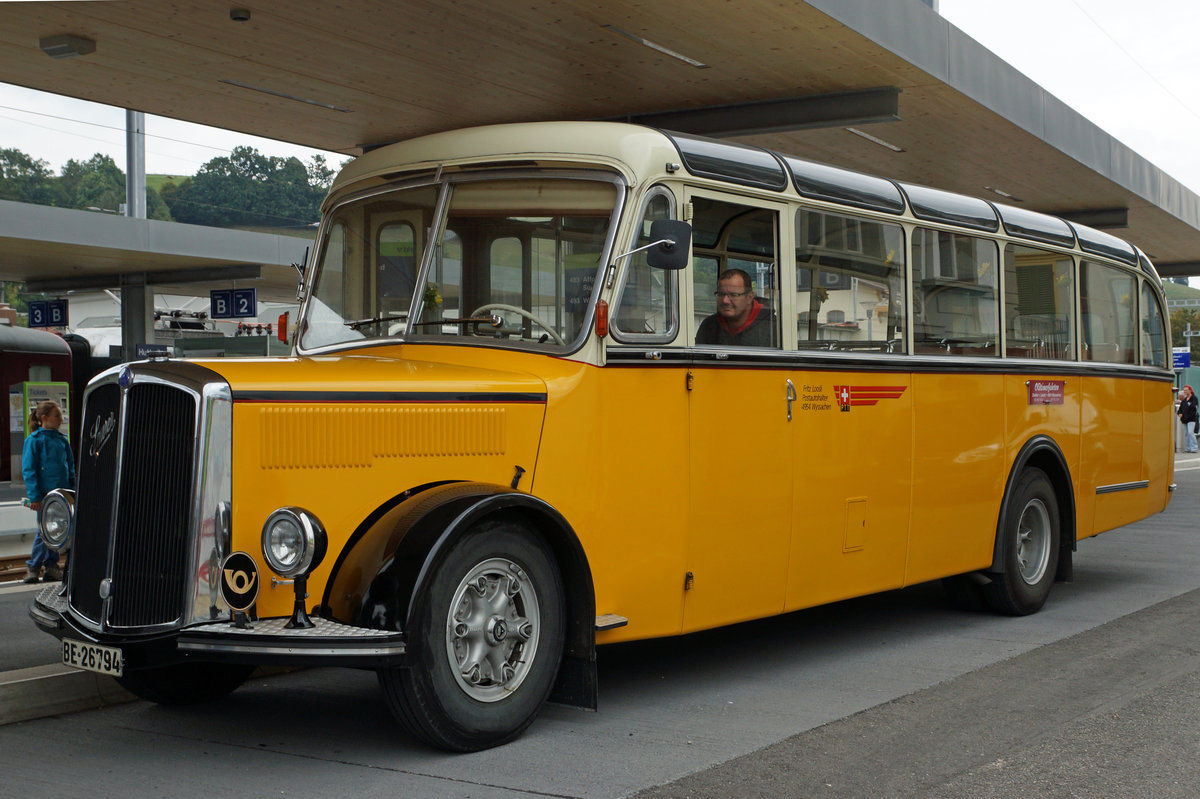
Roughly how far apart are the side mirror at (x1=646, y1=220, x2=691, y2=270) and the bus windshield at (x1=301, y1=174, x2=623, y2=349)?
232 mm

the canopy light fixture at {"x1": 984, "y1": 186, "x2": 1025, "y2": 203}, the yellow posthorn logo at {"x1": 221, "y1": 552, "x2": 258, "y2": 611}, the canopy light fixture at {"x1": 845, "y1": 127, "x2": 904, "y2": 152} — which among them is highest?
the canopy light fixture at {"x1": 845, "y1": 127, "x2": 904, "y2": 152}

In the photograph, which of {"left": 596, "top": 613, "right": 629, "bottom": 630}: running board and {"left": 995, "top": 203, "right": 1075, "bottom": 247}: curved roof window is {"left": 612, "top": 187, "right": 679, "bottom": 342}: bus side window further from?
{"left": 995, "top": 203, "right": 1075, "bottom": 247}: curved roof window

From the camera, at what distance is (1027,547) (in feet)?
31.8

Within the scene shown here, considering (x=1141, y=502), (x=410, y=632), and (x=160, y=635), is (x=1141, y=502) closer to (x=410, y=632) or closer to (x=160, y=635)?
(x=410, y=632)

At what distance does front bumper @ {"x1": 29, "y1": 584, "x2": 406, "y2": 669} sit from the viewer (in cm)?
494

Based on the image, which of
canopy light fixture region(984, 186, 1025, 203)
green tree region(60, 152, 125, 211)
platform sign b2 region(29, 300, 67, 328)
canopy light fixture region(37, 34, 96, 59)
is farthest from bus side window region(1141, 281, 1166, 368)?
green tree region(60, 152, 125, 211)

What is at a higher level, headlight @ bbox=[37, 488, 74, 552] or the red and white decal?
the red and white decal

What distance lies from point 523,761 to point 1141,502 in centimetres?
757

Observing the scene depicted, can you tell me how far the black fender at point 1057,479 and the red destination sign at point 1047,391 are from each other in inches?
10.7

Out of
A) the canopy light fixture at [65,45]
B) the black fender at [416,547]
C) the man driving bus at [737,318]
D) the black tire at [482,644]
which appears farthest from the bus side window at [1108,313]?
the canopy light fixture at [65,45]

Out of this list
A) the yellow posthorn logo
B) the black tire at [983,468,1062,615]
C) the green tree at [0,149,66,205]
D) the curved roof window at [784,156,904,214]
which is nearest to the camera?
the yellow posthorn logo

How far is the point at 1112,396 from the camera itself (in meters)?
10.6

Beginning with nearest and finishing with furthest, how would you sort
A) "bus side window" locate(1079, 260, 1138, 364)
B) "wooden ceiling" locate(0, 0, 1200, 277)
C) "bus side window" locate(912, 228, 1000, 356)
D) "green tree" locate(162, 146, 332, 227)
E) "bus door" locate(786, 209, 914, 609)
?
"bus door" locate(786, 209, 914, 609), "bus side window" locate(912, 228, 1000, 356), "bus side window" locate(1079, 260, 1138, 364), "wooden ceiling" locate(0, 0, 1200, 277), "green tree" locate(162, 146, 332, 227)

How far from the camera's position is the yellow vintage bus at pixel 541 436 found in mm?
5195
